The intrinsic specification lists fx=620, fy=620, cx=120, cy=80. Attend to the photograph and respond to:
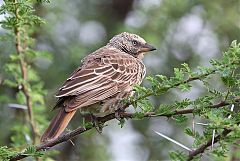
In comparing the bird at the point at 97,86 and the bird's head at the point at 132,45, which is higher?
the bird's head at the point at 132,45

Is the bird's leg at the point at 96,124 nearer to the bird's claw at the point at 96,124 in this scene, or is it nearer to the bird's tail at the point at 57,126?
the bird's claw at the point at 96,124

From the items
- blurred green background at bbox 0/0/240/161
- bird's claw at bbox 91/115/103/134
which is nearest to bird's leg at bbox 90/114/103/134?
bird's claw at bbox 91/115/103/134

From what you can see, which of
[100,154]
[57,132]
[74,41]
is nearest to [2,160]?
[57,132]

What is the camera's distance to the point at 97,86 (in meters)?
4.96

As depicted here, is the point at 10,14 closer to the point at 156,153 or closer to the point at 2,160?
the point at 2,160

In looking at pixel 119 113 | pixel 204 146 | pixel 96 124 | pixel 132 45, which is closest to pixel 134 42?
pixel 132 45

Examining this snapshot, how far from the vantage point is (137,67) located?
573cm

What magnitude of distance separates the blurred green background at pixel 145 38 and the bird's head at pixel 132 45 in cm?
146

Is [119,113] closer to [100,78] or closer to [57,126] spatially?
[57,126]

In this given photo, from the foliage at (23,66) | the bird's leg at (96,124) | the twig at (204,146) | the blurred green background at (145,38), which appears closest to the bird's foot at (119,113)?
the bird's leg at (96,124)

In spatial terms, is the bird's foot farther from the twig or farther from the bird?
the twig

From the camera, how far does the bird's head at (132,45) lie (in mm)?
6344

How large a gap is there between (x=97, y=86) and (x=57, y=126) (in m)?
0.63

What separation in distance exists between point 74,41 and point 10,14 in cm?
414
